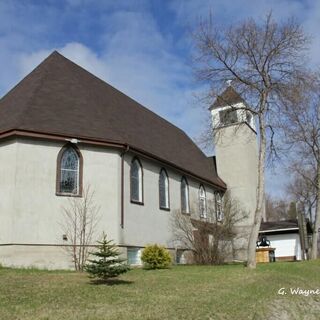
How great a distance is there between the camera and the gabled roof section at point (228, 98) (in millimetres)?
21359

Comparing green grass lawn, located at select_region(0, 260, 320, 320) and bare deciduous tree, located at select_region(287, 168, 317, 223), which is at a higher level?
bare deciduous tree, located at select_region(287, 168, 317, 223)

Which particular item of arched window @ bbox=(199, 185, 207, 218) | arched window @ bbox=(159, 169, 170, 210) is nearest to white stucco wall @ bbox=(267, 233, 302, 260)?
arched window @ bbox=(199, 185, 207, 218)

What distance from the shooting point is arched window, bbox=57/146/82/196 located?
18.4m

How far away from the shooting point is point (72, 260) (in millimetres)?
17734

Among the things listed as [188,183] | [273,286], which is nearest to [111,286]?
[273,286]

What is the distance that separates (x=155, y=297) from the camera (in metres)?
10.5

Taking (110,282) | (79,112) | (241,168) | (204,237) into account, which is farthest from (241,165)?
(110,282)

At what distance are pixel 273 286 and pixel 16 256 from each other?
30.4 feet

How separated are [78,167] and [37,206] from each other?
7.82ft

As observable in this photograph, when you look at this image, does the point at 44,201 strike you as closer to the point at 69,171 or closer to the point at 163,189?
the point at 69,171

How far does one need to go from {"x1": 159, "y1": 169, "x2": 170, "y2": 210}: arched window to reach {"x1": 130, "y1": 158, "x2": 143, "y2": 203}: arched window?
7.21ft

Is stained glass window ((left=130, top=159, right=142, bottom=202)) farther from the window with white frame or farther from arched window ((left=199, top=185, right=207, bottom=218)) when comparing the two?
arched window ((left=199, top=185, right=207, bottom=218))

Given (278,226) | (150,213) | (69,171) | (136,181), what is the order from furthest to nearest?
1. (278,226)
2. (150,213)
3. (136,181)
4. (69,171)

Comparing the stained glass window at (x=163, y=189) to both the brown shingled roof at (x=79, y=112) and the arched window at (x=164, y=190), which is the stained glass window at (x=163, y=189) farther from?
the brown shingled roof at (x=79, y=112)
